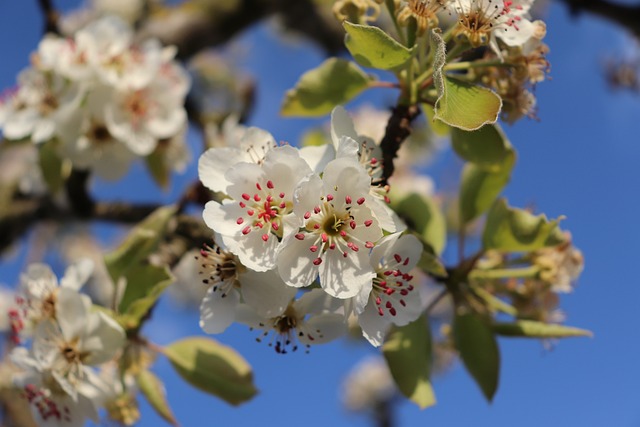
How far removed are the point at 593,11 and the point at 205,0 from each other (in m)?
1.72

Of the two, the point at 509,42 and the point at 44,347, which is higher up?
the point at 509,42

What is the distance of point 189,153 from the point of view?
7.76 feet

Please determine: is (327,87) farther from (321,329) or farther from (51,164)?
(51,164)

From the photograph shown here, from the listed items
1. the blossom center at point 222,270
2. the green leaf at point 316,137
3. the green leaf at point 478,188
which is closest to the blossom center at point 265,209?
the blossom center at point 222,270

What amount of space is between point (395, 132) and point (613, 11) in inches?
66.5

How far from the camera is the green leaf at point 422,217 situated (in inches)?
59.2

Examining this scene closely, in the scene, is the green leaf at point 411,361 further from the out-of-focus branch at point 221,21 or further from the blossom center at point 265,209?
the out-of-focus branch at point 221,21

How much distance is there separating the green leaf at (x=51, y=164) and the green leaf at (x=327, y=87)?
0.98 m

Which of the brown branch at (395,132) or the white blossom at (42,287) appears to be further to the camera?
the white blossom at (42,287)

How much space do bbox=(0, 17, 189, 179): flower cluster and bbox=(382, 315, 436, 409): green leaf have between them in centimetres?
108

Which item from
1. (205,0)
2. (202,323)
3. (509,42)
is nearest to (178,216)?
(202,323)

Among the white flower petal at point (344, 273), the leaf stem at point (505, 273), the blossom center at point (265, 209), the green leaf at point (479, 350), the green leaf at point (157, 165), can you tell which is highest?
the blossom center at point (265, 209)

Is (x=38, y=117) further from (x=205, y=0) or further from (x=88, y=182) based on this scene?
(x=205, y=0)

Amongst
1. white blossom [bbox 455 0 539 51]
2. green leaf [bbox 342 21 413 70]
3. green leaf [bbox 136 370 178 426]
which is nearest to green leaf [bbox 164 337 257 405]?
green leaf [bbox 136 370 178 426]
